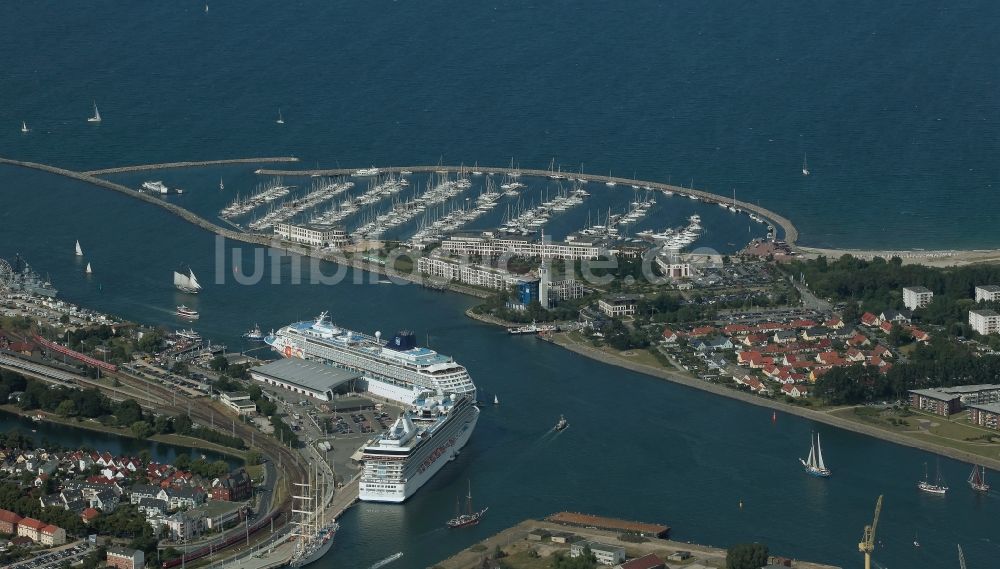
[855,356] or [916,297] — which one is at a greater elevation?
[916,297]

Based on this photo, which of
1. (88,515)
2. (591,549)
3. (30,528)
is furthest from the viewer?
(88,515)

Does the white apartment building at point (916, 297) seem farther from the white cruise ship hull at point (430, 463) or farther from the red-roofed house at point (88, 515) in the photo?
the red-roofed house at point (88, 515)

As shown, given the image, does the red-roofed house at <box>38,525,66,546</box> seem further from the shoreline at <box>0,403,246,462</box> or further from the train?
the shoreline at <box>0,403,246,462</box>

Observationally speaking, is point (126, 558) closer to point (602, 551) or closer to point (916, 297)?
point (602, 551)

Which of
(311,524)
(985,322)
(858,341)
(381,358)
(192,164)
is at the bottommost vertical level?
(311,524)

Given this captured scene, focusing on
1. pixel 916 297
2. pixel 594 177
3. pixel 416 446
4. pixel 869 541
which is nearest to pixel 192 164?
pixel 594 177

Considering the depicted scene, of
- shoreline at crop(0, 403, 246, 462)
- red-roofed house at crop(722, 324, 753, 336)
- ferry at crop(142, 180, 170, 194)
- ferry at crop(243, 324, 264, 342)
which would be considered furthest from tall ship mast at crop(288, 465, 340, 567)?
ferry at crop(142, 180, 170, 194)

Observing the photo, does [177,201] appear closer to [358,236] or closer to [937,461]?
[358,236]
